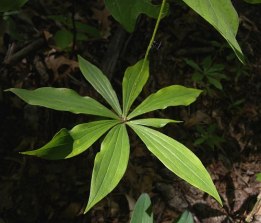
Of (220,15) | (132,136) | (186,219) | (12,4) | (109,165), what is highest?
(220,15)

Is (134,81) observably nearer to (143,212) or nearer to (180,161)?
(180,161)

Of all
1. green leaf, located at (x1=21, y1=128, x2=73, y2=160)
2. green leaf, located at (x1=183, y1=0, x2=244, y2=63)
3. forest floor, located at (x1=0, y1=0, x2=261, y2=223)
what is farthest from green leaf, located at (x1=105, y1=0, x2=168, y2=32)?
forest floor, located at (x1=0, y1=0, x2=261, y2=223)

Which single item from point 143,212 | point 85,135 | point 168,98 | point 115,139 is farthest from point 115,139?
point 143,212

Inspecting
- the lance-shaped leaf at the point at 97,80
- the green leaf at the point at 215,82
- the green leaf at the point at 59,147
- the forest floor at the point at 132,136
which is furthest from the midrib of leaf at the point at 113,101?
the green leaf at the point at 215,82

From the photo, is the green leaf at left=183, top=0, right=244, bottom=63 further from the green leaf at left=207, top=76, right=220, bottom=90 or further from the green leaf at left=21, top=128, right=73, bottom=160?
the green leaf at left=207, top=76, right=220, bottom=90

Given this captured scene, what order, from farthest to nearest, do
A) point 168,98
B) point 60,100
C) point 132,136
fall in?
point 132,136
point 168,98
point 60,100

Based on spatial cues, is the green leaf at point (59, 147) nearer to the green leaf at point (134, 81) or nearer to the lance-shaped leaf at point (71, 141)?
the lance-shaped leaf at point (71, 141)

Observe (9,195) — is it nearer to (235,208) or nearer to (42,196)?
(42,196)
